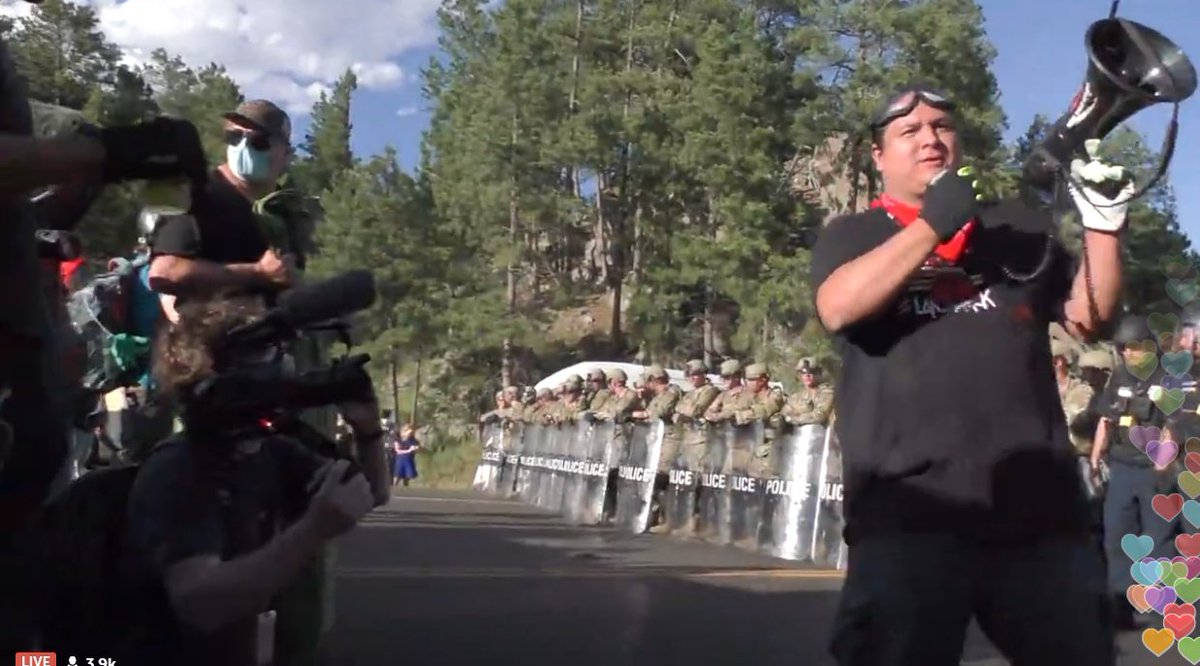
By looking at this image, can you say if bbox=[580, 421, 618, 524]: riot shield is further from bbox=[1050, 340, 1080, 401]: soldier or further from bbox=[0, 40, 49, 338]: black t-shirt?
bbox=[0, 40, 49, 338]: black t-shirt

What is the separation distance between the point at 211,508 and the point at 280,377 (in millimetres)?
259

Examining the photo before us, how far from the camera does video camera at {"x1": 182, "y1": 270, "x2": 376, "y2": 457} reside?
2428mm

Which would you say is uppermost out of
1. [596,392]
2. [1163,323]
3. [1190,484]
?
[1163,323]

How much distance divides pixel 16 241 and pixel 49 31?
1159 mm

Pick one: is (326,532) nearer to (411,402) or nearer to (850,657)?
(850,657)

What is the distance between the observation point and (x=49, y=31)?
9.78 ft

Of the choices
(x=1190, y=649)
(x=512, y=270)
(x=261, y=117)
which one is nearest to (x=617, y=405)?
(x=1190, y=649)

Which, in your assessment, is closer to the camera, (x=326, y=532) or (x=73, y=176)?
(x=73, y=176)

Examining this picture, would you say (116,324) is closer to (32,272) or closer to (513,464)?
(32,272)

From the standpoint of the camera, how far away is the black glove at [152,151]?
6.43 ft

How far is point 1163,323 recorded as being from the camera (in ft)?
26.4

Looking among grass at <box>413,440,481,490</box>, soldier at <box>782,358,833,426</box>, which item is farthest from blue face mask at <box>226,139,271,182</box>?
grass at <box>413,440,481,490</box>

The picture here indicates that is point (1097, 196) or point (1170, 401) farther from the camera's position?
point (1170, 401)

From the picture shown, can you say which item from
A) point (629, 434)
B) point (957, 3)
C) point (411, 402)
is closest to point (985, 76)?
point (957, 3)
